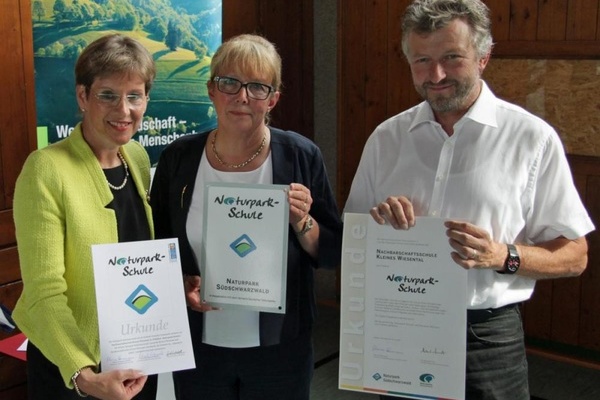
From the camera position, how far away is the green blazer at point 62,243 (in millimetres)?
1694

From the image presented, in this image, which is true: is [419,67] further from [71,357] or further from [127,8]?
[127,8]

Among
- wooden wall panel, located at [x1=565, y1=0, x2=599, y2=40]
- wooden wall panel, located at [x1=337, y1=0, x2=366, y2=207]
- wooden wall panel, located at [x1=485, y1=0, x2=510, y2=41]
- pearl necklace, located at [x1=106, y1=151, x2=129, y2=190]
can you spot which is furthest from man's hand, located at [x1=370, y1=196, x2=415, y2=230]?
wooden wall panel, located at [x1=337, y1=0, x2=366, y2=207]

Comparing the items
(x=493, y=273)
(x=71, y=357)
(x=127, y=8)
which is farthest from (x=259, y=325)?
(x=127, y=8)

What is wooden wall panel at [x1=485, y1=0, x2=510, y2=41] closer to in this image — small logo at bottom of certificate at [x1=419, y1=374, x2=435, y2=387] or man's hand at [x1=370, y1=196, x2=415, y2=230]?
man's hand at [x1=370, y1=196, x2=415, y2=230]

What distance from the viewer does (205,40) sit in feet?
12.7

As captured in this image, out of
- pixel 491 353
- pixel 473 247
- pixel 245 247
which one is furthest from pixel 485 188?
pixel 245 247

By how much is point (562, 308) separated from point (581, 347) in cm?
25

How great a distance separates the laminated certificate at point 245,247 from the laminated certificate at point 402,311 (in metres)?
0.19

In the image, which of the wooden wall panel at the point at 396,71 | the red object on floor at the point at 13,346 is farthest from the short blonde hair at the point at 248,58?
the wooden wall panel at the point at 396,71

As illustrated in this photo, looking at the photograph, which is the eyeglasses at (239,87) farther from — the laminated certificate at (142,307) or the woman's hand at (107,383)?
the woman's hand at (107,383)

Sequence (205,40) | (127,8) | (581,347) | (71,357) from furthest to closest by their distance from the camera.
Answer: (581,347), (205,40), (127,8), (71,357)

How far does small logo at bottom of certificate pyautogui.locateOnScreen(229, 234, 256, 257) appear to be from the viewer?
1.89 m

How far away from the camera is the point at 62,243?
68.0 inches

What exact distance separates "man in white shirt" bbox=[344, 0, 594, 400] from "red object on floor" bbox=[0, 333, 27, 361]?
177cm
